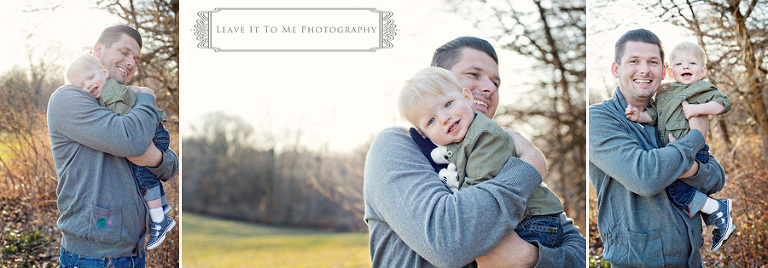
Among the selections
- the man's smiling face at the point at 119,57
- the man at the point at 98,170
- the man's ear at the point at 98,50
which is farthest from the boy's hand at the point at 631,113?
the man's ear at the point at 98,50

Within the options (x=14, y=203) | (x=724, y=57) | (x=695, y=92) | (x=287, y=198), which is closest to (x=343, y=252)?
(x=287, y=198)

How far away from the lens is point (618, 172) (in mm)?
2225

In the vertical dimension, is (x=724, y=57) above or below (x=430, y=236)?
above

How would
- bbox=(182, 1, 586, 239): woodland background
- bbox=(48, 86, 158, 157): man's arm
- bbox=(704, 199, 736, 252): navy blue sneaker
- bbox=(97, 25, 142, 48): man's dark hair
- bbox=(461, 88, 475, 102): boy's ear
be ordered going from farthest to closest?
1. bbox=(182, 1, 586, 239): woodland background
2. bbox=(97, 25, 142, 48): man's dark hair
3. bbox=(704, 199, 736, 252): navy blue sneaker
4. bbox=(48, 86, 158, 157): man's arm
5. bbox=(461, 88, 475, 102): boy's ear

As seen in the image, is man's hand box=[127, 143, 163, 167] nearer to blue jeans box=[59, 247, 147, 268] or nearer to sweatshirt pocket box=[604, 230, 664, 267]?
blue jeans box=[59, 247, 147, 268]

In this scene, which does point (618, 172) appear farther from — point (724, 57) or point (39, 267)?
point (39, 267)

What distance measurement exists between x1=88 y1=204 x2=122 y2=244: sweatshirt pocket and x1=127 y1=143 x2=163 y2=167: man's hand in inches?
8.4

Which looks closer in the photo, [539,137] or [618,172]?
[618,172]

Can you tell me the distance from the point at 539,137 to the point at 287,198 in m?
9.53

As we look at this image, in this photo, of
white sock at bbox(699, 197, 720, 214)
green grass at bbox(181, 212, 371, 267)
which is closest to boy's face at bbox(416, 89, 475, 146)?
white sock at bbox(699, 197, 720, 214)

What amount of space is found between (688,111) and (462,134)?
1173 mm

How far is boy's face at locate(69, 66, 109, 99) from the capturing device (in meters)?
2.44

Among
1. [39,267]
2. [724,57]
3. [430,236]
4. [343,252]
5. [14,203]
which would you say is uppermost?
[724,57]

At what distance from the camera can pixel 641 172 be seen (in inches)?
84.6
